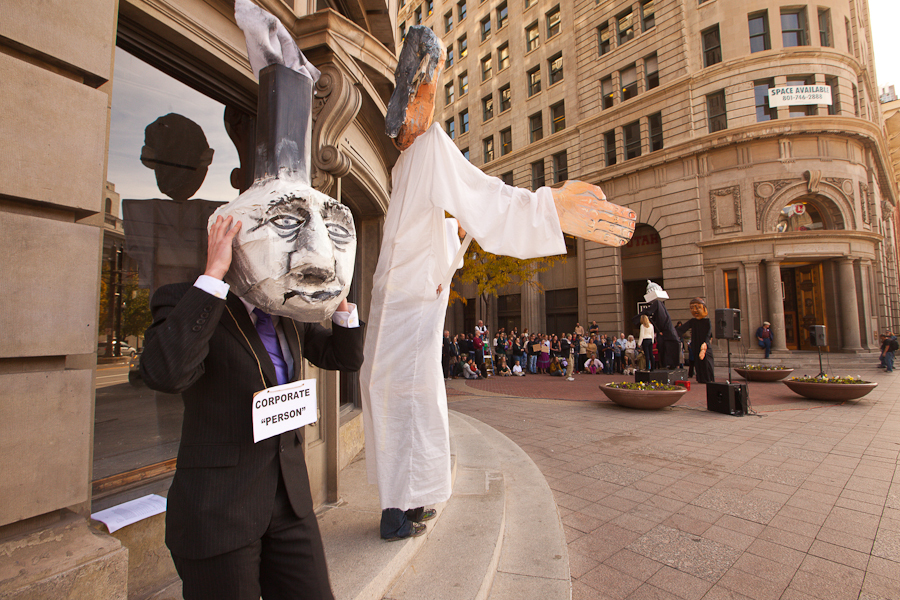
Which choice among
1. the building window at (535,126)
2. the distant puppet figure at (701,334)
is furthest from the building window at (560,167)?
the distant puppet figure at (701,334)

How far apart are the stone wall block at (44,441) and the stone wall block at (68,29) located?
1315 mm

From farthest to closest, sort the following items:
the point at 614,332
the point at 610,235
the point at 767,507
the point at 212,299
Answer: the point at 614,332 < the point at 767,507 < the point at 610,235 < the point at 212,299

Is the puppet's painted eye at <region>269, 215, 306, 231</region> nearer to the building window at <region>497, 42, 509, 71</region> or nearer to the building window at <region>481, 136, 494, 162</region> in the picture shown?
the building window at <region>481, 136, 494, 162</region>

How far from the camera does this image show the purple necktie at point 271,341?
5.41 feet

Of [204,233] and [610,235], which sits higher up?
[204,233]

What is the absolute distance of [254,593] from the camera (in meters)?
1.42

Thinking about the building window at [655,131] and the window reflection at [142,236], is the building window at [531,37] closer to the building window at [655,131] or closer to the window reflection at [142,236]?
the building window at [655,131]

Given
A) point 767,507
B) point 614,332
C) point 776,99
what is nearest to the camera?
point 767,507

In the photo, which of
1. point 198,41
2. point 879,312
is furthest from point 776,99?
point 198,41

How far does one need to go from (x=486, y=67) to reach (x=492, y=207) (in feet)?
107

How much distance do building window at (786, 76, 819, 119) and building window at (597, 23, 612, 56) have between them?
8.87m

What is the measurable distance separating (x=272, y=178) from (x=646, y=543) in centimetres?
355

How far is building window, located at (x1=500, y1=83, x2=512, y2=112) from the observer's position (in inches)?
1148

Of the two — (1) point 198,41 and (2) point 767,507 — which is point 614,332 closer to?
(2) point 767,507
